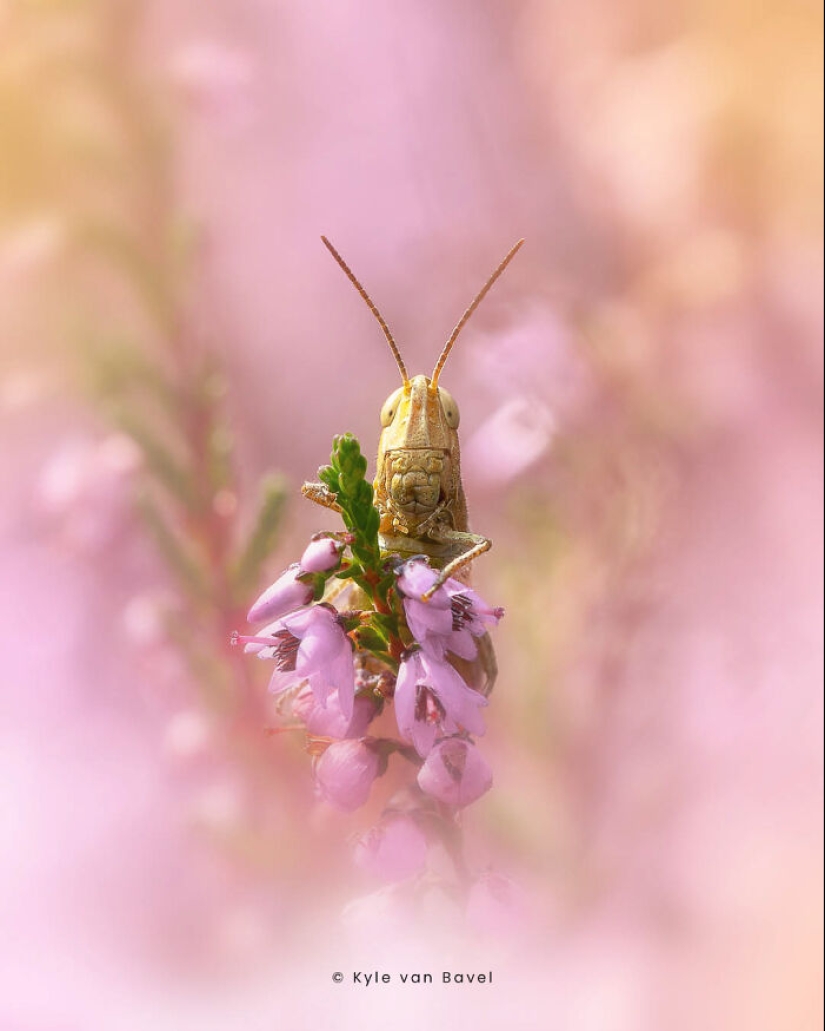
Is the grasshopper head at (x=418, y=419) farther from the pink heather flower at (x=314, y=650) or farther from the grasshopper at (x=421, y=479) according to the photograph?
the pink heather flower at (x=314, y=650)

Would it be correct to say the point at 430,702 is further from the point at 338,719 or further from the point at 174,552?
the point at 174,552

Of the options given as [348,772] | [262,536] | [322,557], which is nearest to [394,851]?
[348,772]

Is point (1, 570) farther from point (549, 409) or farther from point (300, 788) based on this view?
point (549, 409)

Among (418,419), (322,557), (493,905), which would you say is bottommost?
(493,905)

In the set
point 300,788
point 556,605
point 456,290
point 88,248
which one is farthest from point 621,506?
point 88,248

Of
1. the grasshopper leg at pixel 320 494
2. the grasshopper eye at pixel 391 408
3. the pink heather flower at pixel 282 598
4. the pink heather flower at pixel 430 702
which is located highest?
the grasshopper eye at pixel 391 408

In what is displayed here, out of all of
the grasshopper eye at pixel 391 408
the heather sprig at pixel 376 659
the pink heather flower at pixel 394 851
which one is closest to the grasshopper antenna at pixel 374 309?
the grasshopper eye at pixel 391 408
